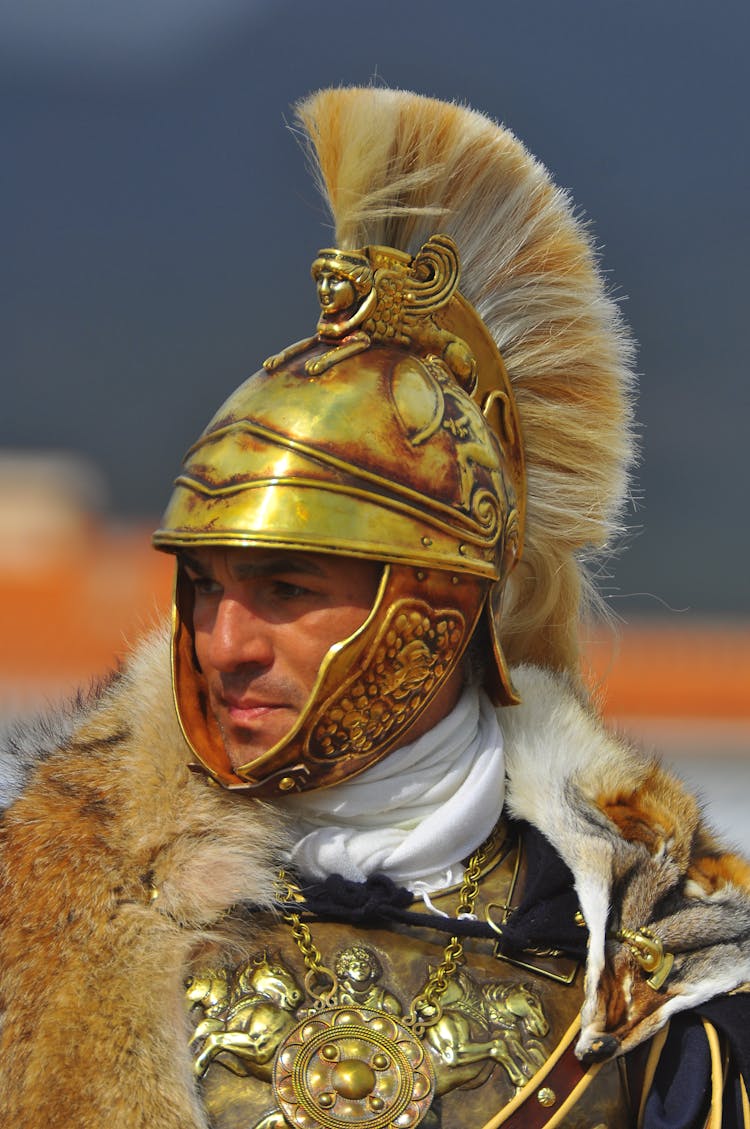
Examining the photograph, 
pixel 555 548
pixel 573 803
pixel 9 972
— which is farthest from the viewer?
pixel 555 548

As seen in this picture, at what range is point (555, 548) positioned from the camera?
298 centimetres

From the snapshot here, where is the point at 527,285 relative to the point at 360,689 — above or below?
above

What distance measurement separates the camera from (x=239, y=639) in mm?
2408

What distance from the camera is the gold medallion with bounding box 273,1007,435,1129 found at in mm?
2250

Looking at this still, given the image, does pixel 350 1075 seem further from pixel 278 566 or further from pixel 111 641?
pixel 111 641

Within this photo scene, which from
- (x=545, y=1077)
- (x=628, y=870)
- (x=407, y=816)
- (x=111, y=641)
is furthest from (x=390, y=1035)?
(x=111, y=641)

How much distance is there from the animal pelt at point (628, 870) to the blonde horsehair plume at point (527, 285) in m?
0.38

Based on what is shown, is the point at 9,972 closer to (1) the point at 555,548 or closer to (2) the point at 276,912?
(2) the point at 276,912

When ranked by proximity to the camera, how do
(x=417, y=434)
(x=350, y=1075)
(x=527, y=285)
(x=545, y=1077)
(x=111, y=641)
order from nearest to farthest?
(x=350, y=1075), (x=545, y=1077), (x=417, y=434), (x=527, y=285), (x=111, y=641)

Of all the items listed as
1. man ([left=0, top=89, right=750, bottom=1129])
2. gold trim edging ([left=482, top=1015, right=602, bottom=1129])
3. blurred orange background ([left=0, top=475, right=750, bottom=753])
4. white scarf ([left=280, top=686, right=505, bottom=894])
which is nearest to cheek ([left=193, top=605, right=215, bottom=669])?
man ([left=0, top=89, right=750, bottom=1129])

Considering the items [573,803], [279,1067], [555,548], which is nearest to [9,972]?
[279,1067]

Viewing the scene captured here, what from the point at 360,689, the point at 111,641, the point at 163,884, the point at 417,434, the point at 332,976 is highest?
the point at 417,434

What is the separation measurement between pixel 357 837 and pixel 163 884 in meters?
0.36

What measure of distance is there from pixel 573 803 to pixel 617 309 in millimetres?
1021
